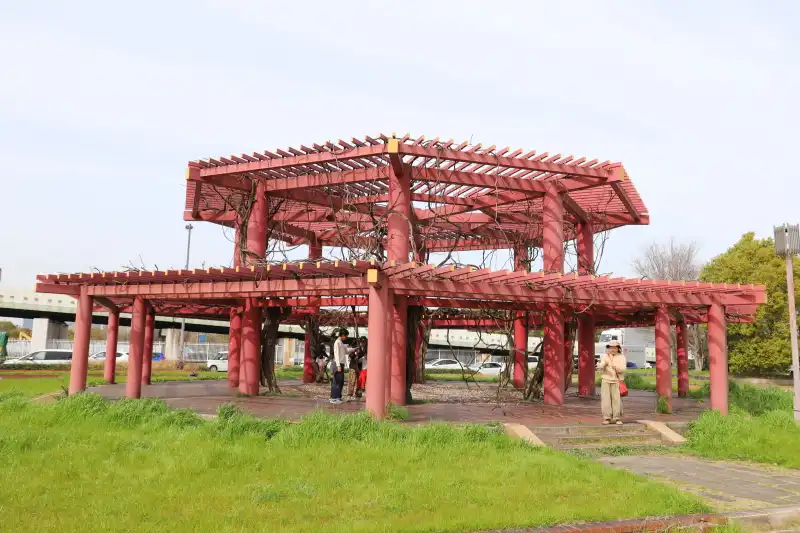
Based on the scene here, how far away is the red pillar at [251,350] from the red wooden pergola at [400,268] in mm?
33

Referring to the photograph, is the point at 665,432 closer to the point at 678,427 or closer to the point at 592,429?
the point at 678,427

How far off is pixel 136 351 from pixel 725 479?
→ 10.3 metres

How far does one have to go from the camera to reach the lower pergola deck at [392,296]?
10008mm

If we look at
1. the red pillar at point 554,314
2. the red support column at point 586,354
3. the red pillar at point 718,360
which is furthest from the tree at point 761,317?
the red pillar at point 554,314

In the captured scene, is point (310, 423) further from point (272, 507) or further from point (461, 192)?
point (461, 192)

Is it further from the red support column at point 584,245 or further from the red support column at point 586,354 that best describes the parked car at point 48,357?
the red support column at point 584,245

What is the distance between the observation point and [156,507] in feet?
17.7

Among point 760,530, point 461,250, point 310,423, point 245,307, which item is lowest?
point 760,530

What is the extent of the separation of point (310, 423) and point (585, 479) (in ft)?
11.3

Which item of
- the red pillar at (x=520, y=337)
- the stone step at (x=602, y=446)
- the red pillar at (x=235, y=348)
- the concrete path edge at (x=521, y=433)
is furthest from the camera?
the red pillar at (x=520, y=337)

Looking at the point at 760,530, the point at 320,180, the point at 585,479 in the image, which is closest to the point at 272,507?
the point at 585,479

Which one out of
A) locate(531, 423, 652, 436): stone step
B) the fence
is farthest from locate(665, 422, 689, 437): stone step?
the fence

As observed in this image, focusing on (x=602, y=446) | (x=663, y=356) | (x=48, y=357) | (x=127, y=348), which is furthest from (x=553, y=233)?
A: (x=127, y=348)

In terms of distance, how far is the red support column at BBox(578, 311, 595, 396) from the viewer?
16.8 m
